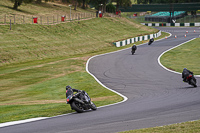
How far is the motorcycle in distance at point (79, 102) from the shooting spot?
45.6 feet

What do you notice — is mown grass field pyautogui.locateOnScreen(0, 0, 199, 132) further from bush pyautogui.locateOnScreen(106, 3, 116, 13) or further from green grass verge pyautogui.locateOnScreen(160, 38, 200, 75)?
bush pyautogui.locateOnScreen(106, 3, 116, 13)

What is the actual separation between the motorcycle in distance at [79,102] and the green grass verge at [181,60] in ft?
52.7

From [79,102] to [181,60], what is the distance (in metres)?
26.0

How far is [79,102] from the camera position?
46.0 ft

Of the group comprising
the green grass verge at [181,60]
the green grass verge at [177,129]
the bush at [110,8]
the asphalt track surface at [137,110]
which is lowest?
the green grass verge at [181,60]

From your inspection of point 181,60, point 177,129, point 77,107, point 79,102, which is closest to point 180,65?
point 181,60

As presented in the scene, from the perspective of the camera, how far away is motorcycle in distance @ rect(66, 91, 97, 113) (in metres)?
13.9

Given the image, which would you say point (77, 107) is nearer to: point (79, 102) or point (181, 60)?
point (79, 102)

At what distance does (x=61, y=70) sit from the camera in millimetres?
32344

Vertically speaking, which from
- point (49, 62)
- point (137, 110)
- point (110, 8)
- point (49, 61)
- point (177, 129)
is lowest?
point (49, 61)

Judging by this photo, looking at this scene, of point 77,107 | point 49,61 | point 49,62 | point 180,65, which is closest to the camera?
point 77,107

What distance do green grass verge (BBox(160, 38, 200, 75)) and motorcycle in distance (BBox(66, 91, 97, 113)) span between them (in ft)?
52.7

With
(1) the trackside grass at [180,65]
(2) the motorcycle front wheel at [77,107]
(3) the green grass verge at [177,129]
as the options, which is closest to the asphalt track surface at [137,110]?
(2) the motorcycle front wheel at [77,107]

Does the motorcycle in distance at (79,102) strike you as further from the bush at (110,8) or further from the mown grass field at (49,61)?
the bush at (110,8)
